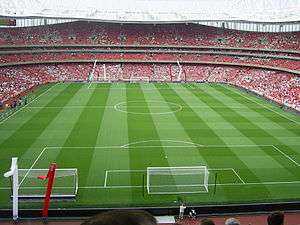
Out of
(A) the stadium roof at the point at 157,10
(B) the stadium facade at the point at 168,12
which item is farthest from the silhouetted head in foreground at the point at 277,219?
(B) the stadium facade at the point at 168,12

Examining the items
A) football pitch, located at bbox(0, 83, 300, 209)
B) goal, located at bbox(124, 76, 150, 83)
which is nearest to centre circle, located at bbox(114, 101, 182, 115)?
football pitch, located at bbox(0, 83, 300, 209)

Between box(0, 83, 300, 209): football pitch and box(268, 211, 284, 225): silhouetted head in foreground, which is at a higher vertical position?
box(268, 211, 284, 225): silhouetted head in foreground

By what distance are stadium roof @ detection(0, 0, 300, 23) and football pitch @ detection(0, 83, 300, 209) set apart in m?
33.2

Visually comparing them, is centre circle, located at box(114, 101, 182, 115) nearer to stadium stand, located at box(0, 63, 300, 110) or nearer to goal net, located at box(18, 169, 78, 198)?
stadium stand, located at box(0, 63, 300, 110)

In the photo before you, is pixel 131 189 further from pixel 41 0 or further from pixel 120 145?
pixel 41 0

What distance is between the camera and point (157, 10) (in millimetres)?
95375

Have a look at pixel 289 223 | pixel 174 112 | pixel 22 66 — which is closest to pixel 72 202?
pixel 289 223

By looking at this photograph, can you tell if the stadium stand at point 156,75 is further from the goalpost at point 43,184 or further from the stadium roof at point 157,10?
the goalpost at point 43,184

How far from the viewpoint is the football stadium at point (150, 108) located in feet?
75.3

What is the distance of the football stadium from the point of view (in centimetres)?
2294

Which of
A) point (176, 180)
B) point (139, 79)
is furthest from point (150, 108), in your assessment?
point (139, 79)

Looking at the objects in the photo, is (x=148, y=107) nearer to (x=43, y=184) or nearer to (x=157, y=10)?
(x=43, y=184)

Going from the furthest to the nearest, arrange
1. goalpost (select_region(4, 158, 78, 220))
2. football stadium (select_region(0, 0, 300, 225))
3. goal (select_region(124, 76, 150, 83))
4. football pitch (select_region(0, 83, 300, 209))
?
goal (select_region(124, 76, 150, 83)) → football pitch (select_region(0, 83, 300, 209)) → football stadium (select_region(0, 0, 300, 225)) → goalpost (select_region(4, 158, 78, 220))

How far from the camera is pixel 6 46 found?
77.2 m
